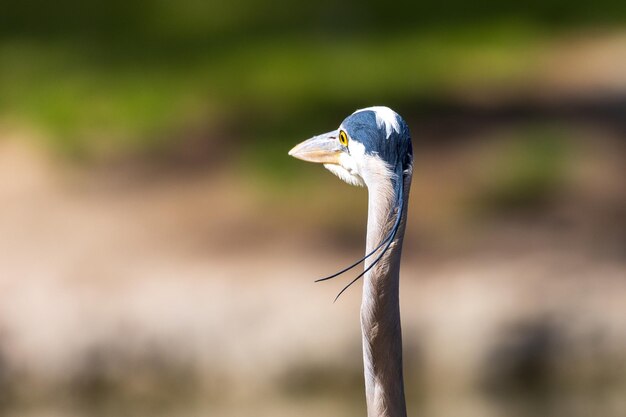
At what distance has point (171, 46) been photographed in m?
7.55

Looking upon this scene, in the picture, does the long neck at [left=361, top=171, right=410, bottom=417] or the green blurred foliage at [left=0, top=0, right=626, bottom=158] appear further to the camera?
the green blurred foliage at [left=0, top=0, right=626, bottom=158]

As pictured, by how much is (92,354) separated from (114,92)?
7.46 feet

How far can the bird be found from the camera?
2.13 metres

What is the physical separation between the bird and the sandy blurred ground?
210 centimetres

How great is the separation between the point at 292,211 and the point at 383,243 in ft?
11.4

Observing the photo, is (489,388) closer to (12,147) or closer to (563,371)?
(563,371)

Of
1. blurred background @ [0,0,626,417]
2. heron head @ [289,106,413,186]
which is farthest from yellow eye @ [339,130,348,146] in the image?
blurred background @ [0,0,626,417]

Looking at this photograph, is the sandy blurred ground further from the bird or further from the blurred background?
the bird

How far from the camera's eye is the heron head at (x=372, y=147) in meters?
2.13

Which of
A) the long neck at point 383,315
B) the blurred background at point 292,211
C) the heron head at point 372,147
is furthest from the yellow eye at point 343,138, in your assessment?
the blurred background at point 292,211

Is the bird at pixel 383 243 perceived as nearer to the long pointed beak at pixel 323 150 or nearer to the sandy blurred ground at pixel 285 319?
the long pointed beak at pixel 323 150

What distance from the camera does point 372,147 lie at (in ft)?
7.09

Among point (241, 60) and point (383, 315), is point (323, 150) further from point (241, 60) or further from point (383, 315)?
point (241, 60)

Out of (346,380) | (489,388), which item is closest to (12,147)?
(346,380)
